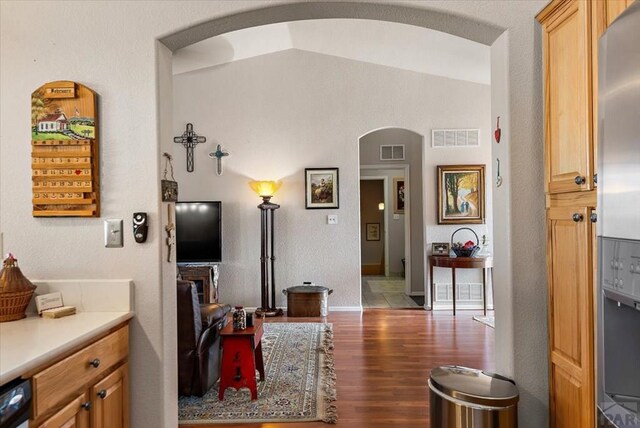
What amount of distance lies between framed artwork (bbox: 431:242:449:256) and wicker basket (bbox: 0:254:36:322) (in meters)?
4.57

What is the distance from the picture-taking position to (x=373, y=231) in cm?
955

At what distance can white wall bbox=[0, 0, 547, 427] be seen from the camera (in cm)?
168

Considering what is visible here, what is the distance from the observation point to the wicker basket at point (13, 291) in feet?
4.93

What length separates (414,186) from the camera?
6246 millimetres

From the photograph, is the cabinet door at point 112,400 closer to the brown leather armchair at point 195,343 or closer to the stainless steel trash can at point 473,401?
the brown leather armchair at point 195,343

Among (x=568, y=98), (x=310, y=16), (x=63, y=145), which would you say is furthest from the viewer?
(x=310, y=16)

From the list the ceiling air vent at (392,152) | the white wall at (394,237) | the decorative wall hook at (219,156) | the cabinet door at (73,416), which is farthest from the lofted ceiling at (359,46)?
the cabinet door at (73,416)

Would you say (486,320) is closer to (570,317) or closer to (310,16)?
(570,317)

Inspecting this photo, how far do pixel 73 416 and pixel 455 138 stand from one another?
5.11m

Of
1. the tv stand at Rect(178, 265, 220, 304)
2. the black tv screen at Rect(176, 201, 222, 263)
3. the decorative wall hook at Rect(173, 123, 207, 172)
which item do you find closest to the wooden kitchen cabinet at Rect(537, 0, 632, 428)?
the tv stand at Rect(178, 265, 220, 304)

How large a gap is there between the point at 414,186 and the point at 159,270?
16.9 feet

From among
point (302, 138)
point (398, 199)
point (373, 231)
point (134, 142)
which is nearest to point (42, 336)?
point (134, 142)

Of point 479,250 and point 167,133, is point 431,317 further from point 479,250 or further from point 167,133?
point 167,133

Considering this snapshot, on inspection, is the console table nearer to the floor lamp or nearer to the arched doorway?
the floor lamp
